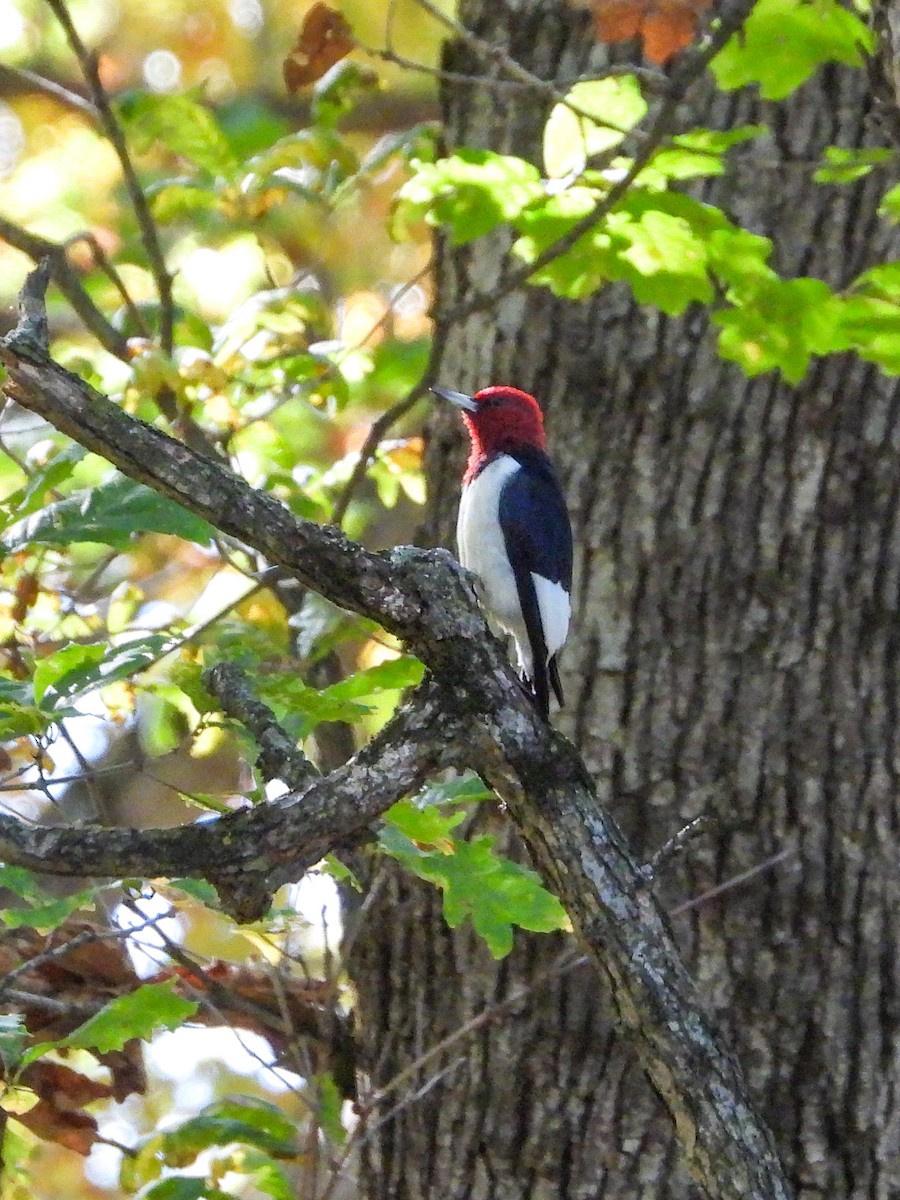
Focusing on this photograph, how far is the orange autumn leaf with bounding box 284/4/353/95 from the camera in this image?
3693 mm

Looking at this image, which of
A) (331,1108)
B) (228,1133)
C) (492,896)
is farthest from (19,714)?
(331,1108)

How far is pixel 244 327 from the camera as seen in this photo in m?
3.92

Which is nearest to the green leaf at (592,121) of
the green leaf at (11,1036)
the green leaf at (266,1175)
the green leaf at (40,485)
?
the green leaf at (40,485)

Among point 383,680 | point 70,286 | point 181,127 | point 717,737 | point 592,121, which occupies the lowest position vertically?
point 383,680

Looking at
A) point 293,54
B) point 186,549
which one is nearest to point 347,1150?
point 293,54

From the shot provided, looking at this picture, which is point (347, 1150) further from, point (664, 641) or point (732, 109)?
point (732, 109)

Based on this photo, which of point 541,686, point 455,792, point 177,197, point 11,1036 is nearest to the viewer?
point 11,1036

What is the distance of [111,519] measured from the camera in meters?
2.42

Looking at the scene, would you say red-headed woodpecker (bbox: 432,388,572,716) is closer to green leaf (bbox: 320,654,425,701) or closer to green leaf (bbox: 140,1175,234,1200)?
green leaf (bbox: 320,654,425,701)

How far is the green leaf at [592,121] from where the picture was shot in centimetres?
289

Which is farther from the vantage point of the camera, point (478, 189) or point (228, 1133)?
point (228, 1133)

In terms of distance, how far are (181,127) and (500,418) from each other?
3.86 feet

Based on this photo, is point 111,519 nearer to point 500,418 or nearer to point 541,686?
point 541,686

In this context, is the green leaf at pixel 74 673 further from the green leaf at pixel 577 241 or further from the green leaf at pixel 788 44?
the green leaf at pixel 788 44
